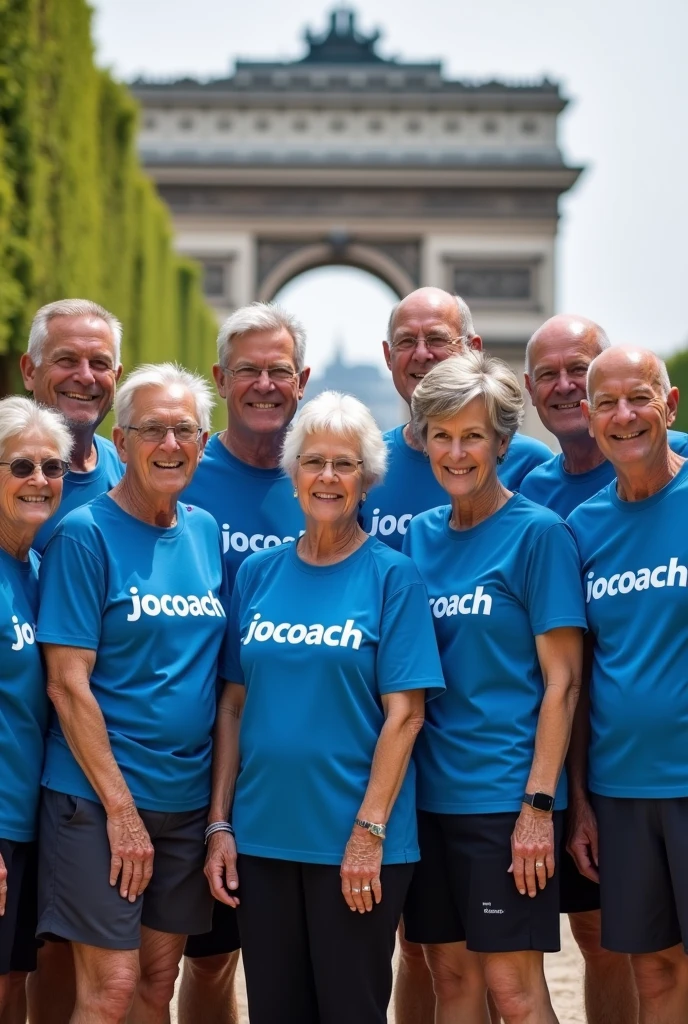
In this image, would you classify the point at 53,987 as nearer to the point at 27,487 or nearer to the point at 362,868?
the point at 362,868

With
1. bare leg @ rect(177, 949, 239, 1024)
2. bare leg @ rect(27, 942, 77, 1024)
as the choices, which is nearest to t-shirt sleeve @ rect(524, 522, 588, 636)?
bare leg @ rect(177, 949, 239, 1024)

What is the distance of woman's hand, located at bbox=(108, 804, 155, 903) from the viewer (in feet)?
11.2

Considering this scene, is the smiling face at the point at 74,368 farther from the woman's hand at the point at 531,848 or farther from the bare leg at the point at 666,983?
the bare leg at the point at 666,983

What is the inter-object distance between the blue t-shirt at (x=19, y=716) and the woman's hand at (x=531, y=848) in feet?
4.16

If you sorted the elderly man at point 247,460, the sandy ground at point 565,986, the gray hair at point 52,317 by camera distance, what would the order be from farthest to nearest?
the sandy ground at point 565,986, the gray hair at point 52,317, the elderly man at point 247,460

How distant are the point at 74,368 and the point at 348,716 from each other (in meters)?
1.64

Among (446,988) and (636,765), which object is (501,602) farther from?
(446,988)

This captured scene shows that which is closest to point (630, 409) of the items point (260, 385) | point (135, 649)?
point (260, 385)

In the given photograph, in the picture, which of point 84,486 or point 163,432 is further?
point 84,486

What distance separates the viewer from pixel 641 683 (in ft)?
11.3

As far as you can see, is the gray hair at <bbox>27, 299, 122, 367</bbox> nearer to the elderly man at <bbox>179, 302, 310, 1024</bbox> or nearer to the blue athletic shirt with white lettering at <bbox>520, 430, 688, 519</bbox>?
the elderly man at <bbox>179, 302, 310, 1024</bbox>

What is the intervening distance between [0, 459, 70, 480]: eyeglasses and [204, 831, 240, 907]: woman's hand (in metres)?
1.07

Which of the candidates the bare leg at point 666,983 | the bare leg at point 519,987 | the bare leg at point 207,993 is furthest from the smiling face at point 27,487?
the bare leg at point 666,983

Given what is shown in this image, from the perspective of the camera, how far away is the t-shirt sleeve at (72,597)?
344cm
